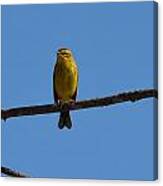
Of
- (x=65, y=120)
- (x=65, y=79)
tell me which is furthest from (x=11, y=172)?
(x=65, y=79)

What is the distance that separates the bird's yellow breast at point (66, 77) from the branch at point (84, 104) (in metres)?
0.05

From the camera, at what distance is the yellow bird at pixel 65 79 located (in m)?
2.08

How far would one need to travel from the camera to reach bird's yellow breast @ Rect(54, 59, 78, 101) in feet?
6.82

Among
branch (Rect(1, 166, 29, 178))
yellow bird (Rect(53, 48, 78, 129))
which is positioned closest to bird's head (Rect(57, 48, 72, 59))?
yellow bird (Rect(53, 48, 78, 129))

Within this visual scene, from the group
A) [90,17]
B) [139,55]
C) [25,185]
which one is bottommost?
[25,185]

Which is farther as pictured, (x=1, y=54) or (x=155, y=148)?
(x=1, y=54)

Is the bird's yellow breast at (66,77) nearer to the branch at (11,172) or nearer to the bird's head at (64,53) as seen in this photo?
the bird's head at (64,53)

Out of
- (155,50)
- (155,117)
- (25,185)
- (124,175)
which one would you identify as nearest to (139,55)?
(155,50)

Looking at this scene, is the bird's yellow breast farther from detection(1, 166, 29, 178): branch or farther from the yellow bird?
detection(1, 166, 29, 178): branch

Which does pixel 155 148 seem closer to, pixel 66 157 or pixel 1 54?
pixel 66 157

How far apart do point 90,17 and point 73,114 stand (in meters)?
0.32

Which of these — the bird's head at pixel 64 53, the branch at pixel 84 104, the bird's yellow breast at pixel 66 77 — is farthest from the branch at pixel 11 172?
the bird's head at pixel 64 53

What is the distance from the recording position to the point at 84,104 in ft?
6.82

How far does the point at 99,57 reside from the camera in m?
2.06
